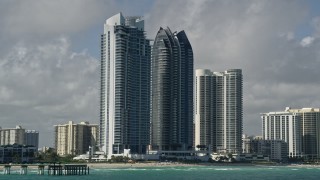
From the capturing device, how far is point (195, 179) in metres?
156

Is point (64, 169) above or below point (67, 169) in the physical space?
below

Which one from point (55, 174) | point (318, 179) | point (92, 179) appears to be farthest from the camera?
point (55, 174)

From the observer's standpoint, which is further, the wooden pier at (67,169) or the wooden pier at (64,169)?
the wooden pier at (64,169)

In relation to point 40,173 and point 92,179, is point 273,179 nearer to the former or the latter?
point 92,179

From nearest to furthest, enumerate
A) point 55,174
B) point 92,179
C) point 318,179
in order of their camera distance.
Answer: point 92,179
point 318,179
point 55,174

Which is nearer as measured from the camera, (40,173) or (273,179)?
(273,179)

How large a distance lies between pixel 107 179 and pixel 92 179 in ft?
13.5

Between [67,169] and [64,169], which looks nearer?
[67,169]

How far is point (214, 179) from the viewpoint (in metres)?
158

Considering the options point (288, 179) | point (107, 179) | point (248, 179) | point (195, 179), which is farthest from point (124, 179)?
point (288, 179)

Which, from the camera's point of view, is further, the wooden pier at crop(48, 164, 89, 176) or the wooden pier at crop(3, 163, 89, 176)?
the wooden pier at crop(3, 163, 89, 176)

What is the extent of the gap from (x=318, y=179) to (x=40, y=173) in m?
81.2

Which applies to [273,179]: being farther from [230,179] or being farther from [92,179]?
[92,179]

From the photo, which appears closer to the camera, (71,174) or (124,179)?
(124,179)
